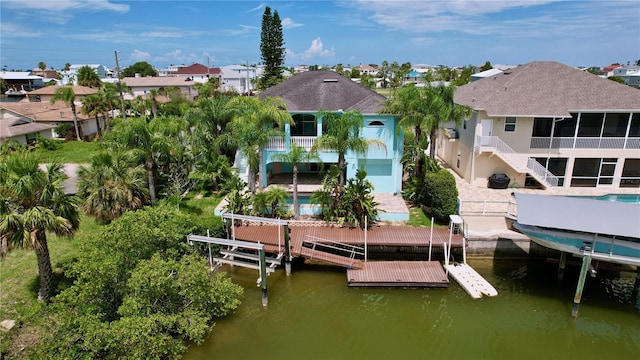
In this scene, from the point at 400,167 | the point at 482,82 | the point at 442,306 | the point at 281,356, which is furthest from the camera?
the point at 482,82

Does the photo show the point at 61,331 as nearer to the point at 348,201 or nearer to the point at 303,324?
the point at 303,324

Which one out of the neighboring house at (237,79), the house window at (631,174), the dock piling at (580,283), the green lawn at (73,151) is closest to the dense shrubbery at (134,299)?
the dock piling at (580,283)

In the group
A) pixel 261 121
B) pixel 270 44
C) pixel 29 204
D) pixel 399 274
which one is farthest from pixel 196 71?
pixel 399 274

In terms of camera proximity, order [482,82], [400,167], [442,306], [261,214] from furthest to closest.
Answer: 1. [482,82]
2. [400,167]
3. [261,214]
4. [442,306]

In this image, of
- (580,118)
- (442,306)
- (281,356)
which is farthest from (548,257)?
(281,356)

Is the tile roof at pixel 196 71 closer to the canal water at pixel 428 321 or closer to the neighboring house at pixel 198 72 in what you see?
the neighboring house at pixel 198 72
